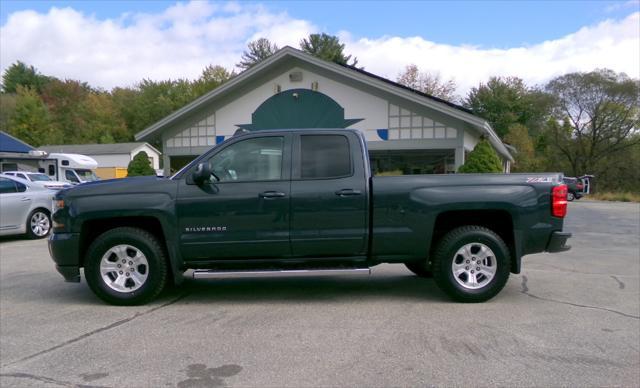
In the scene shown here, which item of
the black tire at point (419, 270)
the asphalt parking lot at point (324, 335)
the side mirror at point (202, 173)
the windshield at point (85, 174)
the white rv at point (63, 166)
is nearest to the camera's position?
the asphalt parking lot at point (324, 335)

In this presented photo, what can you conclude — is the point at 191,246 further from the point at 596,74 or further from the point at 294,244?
the point at 596,74

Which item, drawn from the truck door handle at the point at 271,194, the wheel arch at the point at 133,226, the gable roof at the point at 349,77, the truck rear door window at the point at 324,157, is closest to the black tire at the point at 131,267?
the wheel arch at the point at 133,226

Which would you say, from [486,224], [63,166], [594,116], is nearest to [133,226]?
[486,224]

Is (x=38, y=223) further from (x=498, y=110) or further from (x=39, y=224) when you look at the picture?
(x=498, y=110)

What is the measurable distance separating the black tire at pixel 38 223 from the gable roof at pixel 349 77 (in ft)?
26.4

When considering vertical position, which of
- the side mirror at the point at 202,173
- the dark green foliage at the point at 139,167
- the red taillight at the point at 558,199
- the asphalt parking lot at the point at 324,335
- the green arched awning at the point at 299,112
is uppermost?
the green arched awning at the point at 299,112

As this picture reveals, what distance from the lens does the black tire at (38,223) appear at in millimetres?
11848

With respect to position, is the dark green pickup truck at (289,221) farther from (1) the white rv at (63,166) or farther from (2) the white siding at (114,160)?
(2) the white siding at (114,160)

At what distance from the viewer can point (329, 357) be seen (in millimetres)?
4168

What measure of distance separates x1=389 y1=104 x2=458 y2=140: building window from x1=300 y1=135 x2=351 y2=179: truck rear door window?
12.4m

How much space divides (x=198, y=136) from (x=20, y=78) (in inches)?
2880

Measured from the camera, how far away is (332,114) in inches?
737

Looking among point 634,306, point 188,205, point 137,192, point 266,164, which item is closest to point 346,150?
point 266,164

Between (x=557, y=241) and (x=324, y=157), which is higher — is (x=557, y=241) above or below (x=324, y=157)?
below
